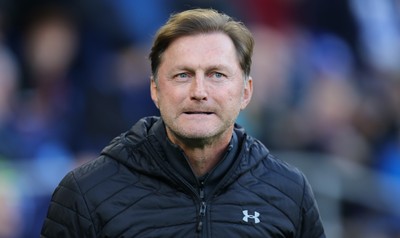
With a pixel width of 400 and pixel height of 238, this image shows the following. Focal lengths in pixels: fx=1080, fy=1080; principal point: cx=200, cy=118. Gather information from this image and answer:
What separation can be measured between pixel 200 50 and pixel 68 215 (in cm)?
83

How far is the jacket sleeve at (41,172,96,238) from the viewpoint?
13.8 feet

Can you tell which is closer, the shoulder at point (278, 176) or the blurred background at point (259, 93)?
the shoulder at point (278, 176)

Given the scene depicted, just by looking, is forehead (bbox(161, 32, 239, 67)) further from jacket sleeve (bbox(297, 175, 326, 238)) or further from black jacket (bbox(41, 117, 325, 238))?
jacket sleeve (bbox(297, 175, 326, 238))

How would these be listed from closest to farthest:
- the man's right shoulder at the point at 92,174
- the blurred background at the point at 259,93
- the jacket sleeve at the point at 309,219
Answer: the man's right shoulder at the point at 92,174 → the jacket sleeve at the point at 309,219 → the blurred background at the point at 259,93

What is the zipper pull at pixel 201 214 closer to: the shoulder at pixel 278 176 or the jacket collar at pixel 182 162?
Answer: the jacket collar at pixel 182 162

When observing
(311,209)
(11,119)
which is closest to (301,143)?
(11,119)

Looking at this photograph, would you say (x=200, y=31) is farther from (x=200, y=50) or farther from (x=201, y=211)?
(x=201, y=211)

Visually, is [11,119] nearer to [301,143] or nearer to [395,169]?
[301,143]

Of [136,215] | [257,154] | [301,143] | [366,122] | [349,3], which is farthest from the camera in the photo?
[349,3]

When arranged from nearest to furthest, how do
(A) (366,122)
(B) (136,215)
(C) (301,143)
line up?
1. (B) (136,215)
2. (C) (301,143)
3. (A) (366,122)

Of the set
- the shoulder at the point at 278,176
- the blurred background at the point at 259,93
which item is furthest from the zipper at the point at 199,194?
the blurred background at the point at 259,93

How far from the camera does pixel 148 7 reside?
336 inches

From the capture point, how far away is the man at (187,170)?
4.22 metres

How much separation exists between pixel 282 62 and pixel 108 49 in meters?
1.43
